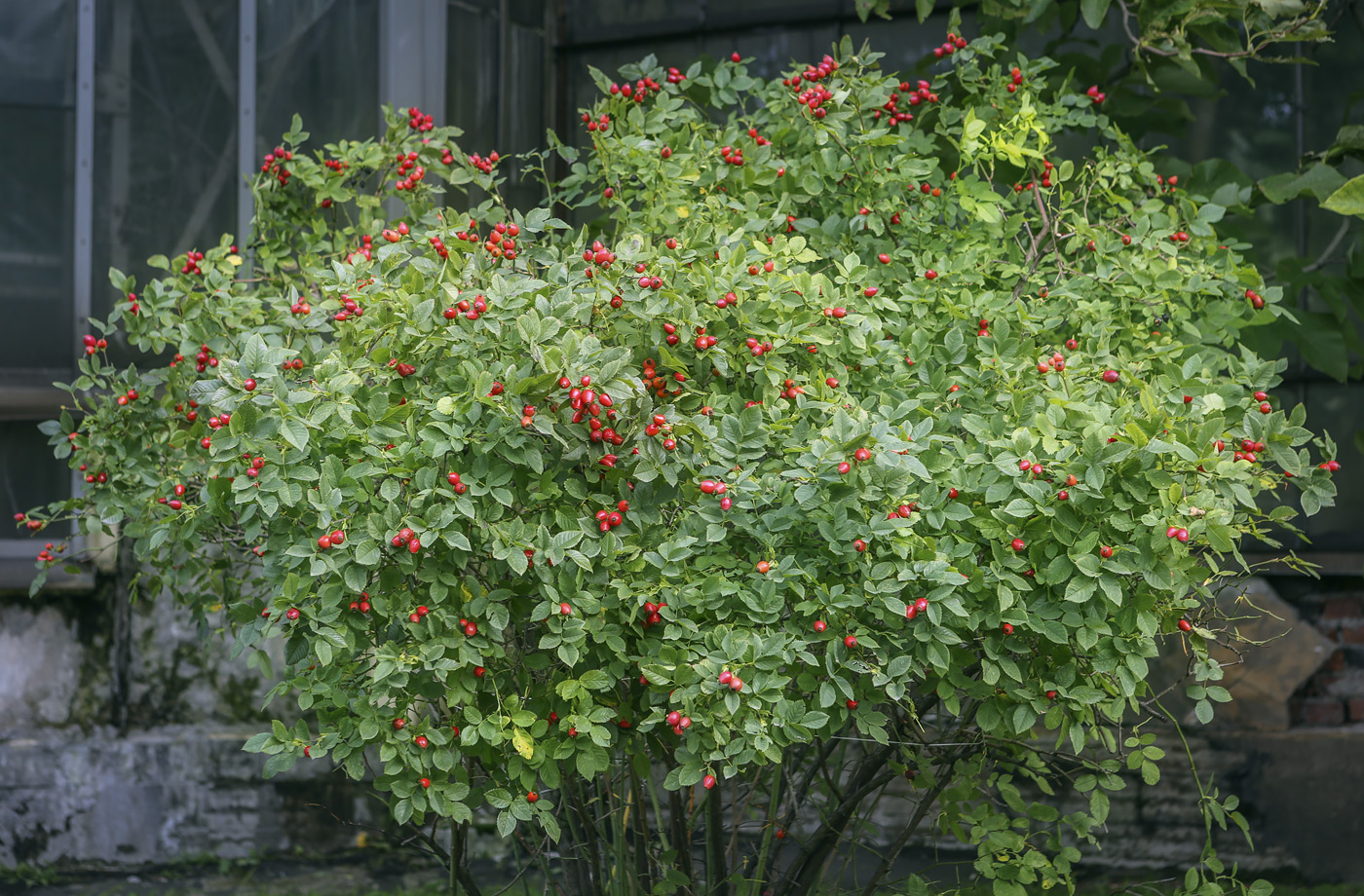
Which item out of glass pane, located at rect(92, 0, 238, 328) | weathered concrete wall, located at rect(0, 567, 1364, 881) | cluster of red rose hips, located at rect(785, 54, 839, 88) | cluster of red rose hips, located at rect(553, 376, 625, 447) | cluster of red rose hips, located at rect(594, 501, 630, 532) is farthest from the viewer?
glass pane, located at rect(92, 0, 238, 328)

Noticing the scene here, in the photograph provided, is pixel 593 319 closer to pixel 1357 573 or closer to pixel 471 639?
pixel 471 639

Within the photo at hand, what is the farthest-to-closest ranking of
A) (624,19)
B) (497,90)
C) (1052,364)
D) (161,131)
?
(624,19) → (497,90) → (161,131) → (1052,364)

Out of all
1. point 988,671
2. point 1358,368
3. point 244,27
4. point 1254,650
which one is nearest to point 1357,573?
point 1254,650

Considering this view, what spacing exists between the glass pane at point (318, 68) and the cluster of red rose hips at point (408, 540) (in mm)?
2684

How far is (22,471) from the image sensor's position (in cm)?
382

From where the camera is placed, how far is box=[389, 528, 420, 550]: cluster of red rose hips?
1611mm

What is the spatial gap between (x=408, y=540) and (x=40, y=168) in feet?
9.88

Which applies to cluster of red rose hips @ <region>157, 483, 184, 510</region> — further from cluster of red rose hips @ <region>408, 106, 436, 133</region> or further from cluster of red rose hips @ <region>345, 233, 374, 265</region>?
cluster of red rose hips @ <region>408, 106, 436, 133</region>

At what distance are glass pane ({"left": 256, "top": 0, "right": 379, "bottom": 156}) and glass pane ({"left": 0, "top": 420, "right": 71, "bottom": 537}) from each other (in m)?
1.22

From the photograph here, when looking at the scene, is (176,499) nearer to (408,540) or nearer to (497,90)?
(408,540)

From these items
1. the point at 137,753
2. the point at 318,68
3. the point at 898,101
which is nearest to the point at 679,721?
the point at 898,101

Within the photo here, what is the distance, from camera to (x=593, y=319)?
1866 millimetres

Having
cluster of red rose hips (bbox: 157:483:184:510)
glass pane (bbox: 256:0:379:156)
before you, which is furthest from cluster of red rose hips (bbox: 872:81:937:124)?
glass pane (bbox: 256:0:379:156)

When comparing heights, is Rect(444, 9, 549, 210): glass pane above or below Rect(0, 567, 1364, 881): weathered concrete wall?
above
